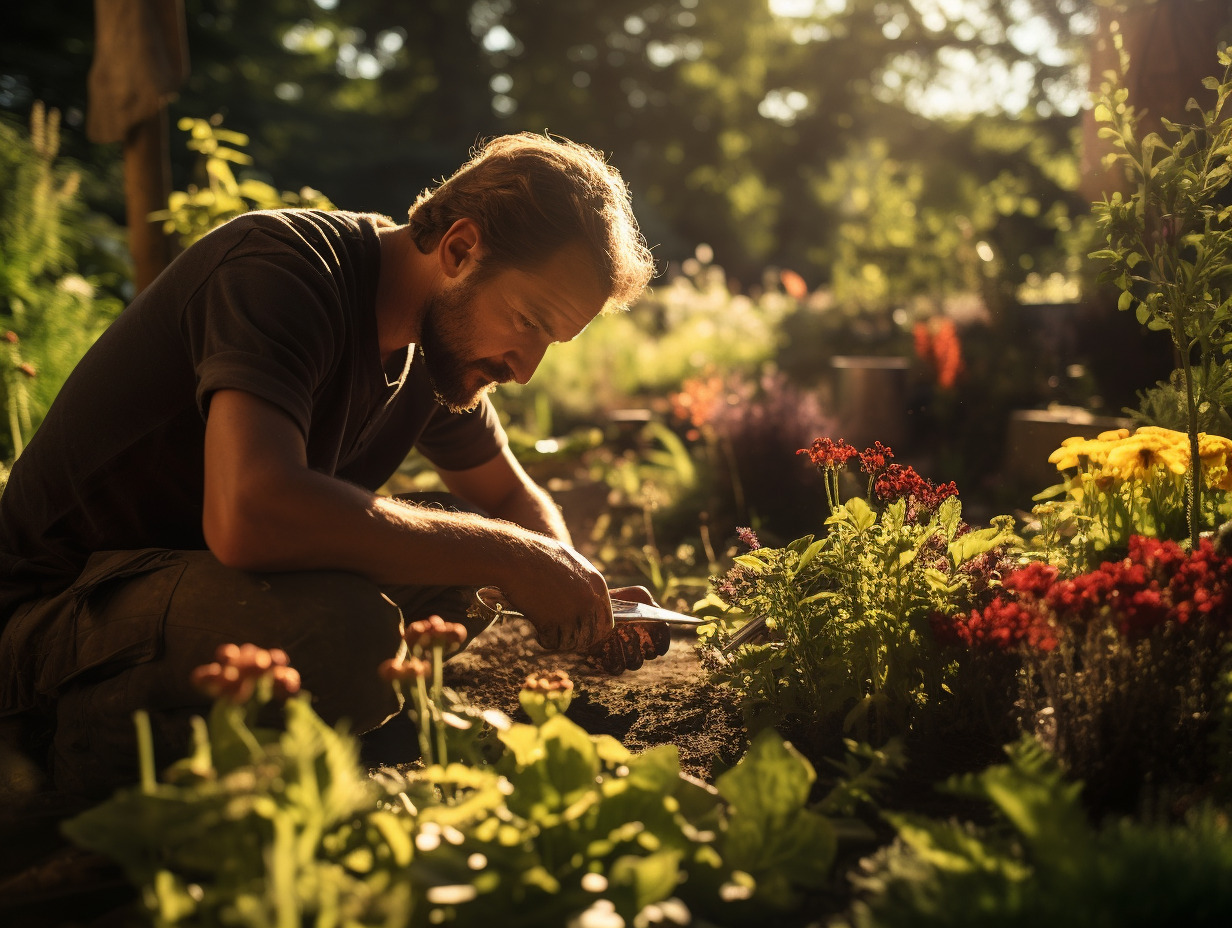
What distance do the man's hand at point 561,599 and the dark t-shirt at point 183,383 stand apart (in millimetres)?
555

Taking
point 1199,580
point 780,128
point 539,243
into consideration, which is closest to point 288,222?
point 539,243

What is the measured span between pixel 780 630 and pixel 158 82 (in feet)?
12.8

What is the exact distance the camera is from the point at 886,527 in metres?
2.04

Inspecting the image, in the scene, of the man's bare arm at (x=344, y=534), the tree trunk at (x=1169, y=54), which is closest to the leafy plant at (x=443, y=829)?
the man's bare arm at (x=344, y=534)

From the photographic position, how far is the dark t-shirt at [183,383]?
1907 mm

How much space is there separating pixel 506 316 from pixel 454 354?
0.17 metres

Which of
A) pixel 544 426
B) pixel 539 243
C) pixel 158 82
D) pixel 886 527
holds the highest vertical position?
pixel 158 82

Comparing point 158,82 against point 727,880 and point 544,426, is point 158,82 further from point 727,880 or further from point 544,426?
point 727,880

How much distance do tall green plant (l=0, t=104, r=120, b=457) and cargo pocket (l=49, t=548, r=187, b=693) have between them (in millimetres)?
1573

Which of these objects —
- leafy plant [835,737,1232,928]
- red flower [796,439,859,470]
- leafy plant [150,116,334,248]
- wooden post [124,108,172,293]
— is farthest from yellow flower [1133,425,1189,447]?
wooden post [124,108,172,293]

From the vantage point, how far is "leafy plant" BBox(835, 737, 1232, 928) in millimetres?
1095

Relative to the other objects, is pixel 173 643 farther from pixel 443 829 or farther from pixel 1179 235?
pixel 1179 235

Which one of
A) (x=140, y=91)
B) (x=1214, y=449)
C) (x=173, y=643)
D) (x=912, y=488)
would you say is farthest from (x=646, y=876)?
(x=140, y=91)

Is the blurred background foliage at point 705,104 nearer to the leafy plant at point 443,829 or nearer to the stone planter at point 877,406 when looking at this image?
the stone planter at point 877,406
